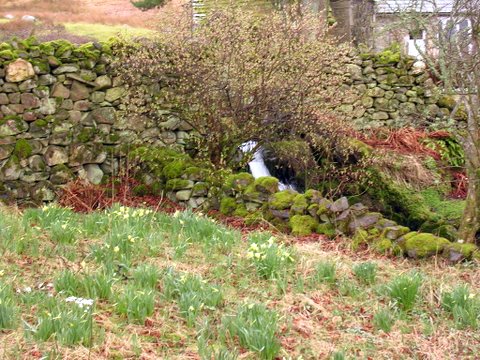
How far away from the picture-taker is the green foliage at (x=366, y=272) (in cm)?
503

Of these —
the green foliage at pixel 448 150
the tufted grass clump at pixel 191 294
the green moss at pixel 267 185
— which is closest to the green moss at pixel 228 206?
the green moss at pixel 267 185

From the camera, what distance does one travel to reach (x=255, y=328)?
3.81 metres

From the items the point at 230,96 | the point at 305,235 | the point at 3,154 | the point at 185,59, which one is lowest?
the point at 305,235

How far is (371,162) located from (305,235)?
307cm

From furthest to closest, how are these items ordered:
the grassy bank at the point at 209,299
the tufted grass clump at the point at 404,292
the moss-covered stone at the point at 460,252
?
the moss-covered stone at the point at 460,252 → the tufted grass clump at the point at 404,292 → the grassy bank at the point at 209,299

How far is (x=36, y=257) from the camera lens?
5184 millimetres

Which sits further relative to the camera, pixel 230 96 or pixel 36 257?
pixel 230 96

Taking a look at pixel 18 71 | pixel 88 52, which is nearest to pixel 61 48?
pixel 88 52

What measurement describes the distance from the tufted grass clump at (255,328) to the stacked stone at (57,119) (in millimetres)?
5419

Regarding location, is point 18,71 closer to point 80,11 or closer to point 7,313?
point 7,313

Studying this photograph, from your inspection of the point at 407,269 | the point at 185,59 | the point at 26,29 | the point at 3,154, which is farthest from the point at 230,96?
the point at 26,29

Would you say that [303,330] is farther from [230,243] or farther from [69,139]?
[69,139]

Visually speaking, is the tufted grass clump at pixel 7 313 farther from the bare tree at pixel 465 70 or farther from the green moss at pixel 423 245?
the bare tree at pixel 465 70

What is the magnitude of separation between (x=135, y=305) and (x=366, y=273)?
2026mm
